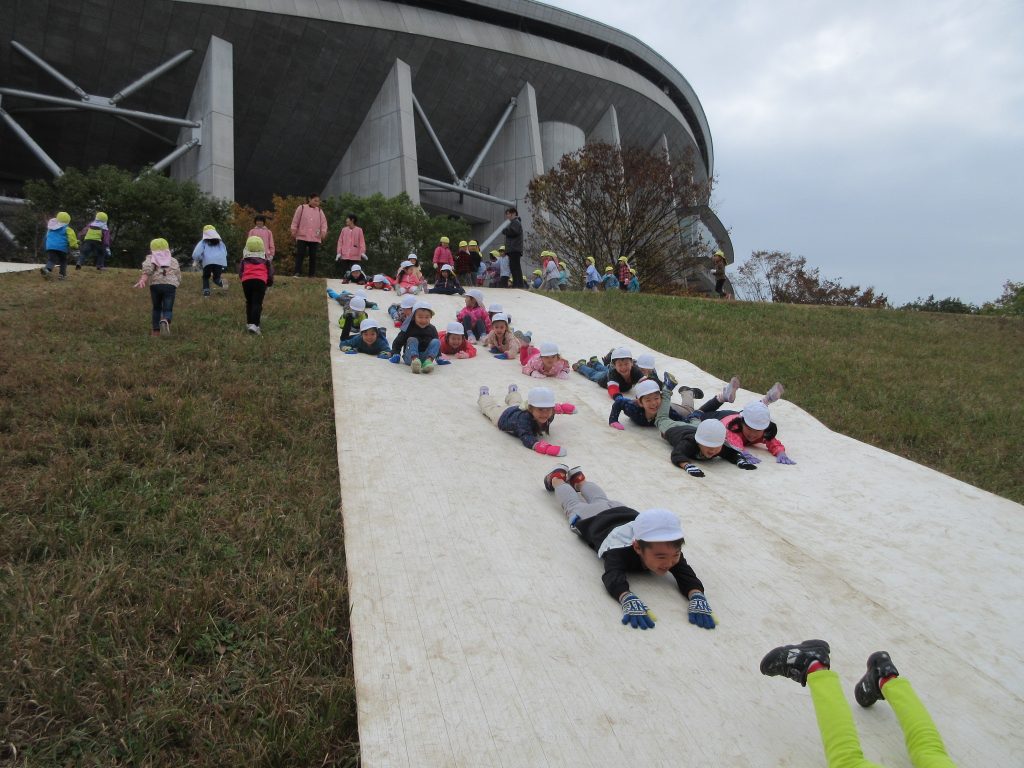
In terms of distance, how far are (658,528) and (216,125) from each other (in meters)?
29.7

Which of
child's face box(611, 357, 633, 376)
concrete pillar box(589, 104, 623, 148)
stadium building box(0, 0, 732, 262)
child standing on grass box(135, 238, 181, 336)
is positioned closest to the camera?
child standing on grass box(135, 238, 181, 336)

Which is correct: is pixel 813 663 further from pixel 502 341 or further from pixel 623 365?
pixel 502 341

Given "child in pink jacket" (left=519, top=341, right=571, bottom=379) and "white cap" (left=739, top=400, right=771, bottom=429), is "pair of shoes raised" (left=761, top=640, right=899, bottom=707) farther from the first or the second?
"child in pink jacket" (left=519, top=341, right=571, bottom=379)

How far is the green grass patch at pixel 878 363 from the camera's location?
7324mm

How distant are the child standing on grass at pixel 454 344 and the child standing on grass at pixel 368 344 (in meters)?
0.87

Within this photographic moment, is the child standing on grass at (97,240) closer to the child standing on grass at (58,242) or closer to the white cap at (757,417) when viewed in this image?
the child standing on grass at (58,242)

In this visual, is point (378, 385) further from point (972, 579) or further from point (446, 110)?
point (446, 110)

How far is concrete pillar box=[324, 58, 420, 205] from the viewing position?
30.9 m

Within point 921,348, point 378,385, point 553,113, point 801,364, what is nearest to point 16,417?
point 378,385

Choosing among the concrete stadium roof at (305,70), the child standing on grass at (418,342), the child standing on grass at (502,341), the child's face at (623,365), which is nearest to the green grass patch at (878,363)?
the child's face at (623,365)

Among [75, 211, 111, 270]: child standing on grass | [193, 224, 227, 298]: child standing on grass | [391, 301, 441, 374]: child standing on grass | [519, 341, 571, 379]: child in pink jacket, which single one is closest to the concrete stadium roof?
[75, 211, 111, 270]: child standing on grass

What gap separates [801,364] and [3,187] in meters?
43.6

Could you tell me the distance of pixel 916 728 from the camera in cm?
265

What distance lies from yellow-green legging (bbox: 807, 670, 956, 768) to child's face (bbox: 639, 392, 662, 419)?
14.7ft
